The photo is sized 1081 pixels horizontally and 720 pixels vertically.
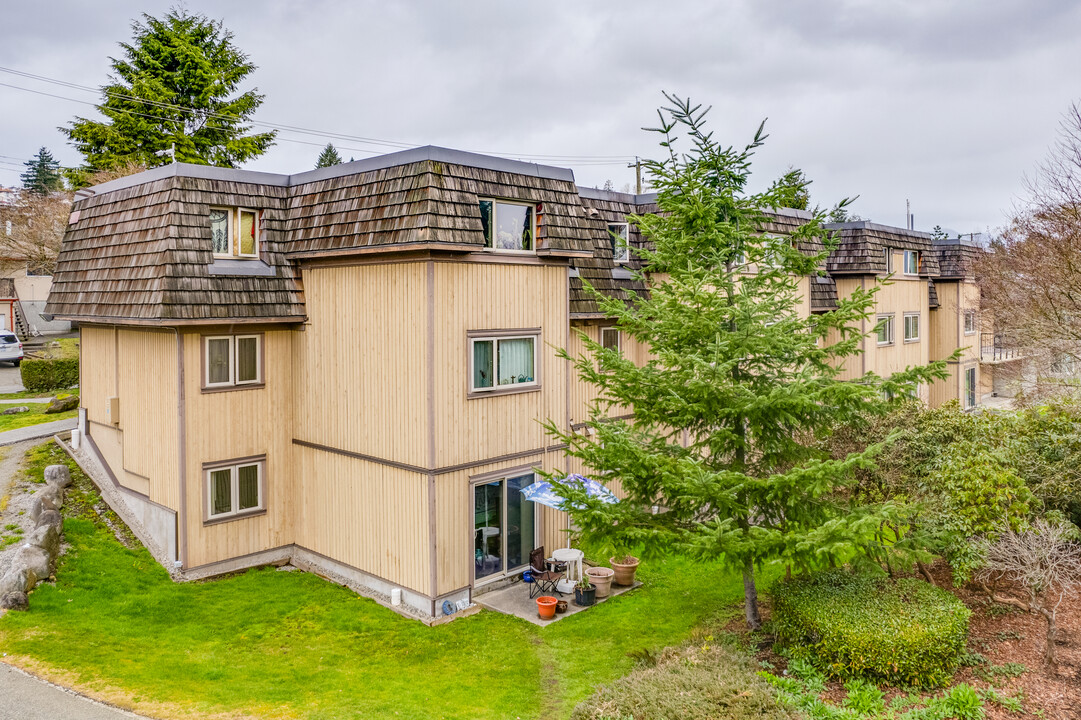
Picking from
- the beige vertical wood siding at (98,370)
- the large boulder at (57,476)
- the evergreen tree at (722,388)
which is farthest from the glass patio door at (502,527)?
the large boulder at (57,476)

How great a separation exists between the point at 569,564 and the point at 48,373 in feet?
81.3

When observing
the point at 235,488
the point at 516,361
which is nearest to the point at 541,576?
the point at 516,361

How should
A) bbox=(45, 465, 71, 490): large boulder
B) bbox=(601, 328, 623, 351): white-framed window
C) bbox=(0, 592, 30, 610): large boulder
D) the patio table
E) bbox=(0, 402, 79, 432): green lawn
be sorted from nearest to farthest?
bbox=(0, 592, 30, 610): large boulder < the patio table < bbox=(45, 465, 71, 490): large boulder < bbox=(601, 328, 623, 351): white-framed window < bbox=(0, 402, 79, 432): green lawn

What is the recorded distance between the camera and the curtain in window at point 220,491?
46.4ft

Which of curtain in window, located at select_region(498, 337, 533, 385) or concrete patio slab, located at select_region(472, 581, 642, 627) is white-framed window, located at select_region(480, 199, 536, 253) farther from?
concrete patio slab, located at select_region(472, 581, 642, 627)

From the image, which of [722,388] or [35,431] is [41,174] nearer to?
[35,431]

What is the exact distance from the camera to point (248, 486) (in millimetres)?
14664

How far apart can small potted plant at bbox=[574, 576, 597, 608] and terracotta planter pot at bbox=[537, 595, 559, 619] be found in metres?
0.70

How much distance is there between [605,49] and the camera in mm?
18688

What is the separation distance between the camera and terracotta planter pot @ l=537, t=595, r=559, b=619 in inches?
480

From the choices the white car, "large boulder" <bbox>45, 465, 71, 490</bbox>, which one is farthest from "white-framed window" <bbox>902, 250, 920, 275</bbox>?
the white car

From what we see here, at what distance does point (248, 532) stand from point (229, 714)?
620 centimetres

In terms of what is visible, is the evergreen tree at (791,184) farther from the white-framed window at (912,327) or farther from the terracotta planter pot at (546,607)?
the white-framed window at (912,327)

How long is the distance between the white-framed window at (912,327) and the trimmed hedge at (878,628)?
19.4 m
